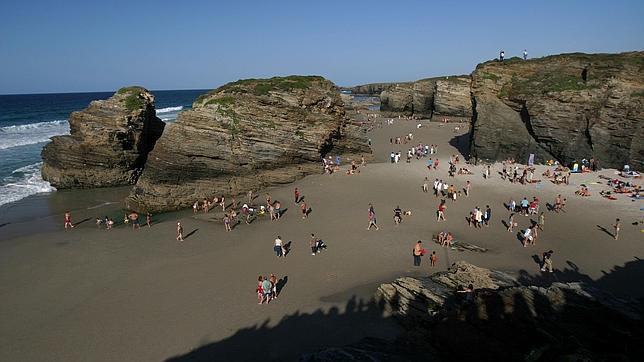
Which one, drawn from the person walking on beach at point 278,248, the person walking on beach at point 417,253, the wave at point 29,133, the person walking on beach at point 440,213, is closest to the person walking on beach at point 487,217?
the person walking on beach at point 440,213

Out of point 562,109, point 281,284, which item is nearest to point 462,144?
point 562,109

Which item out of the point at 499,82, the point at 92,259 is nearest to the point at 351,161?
the point at 499,82

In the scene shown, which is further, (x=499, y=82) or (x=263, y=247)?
(x=499, y=82)

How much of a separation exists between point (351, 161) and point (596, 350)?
95.9 ft

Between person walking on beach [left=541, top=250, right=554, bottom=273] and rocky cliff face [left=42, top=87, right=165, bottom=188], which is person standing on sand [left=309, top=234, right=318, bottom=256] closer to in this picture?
person walking on beach [left=541, top=250, right=554, bottom=273]

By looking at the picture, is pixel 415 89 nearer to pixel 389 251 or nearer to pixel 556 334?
pixel 389 251

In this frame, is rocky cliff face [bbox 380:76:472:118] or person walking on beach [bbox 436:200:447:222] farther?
rocky cliff face [bbox 380:76:472:118]

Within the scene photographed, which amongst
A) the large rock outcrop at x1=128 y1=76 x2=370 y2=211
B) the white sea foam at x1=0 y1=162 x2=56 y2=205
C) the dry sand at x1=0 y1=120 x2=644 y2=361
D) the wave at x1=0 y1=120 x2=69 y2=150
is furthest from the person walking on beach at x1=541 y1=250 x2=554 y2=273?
the wave at x1=0 y1=120 x2=69 y2=150

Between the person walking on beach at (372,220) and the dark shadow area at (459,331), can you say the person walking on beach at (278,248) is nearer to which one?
the dark shadow area at (459,331)

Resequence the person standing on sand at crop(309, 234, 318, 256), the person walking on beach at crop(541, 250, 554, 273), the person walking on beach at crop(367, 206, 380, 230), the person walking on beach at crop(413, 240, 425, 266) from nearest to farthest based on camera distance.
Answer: the person walking on beach at crop(541, 250, 554, 273)
the person walking on beach at crop(413, 240, 425, 266)
the person standing on sand at crop(309, 234, 318, 256)
the person walking on beach at crop(367, 206, 380, 230)

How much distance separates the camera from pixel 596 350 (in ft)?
24.8

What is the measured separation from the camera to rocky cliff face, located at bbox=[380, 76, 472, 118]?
212 ft

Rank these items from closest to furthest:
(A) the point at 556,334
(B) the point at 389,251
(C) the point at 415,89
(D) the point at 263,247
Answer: (A) the point at 556,334, (B) the point at 389,251, (D) the point at 263,247, (C) the point at 415,89

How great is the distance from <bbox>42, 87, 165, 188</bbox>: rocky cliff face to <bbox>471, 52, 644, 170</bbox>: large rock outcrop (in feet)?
96.7
